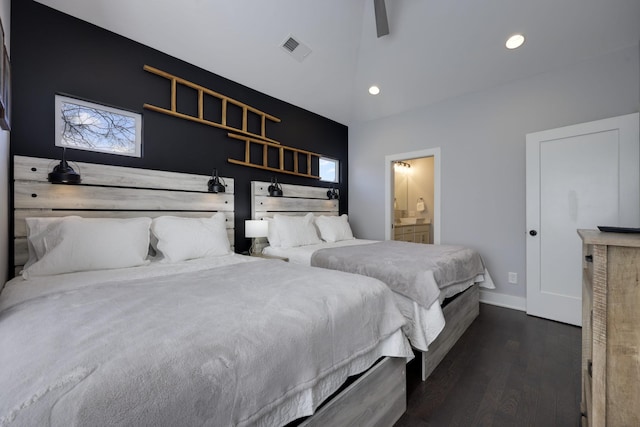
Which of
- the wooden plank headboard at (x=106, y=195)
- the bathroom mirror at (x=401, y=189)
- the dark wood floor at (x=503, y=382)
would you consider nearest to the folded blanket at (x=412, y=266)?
the dark wood floor at (x=503, y=382)

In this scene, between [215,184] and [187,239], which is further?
[215,184]

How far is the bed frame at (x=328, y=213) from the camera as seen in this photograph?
200 cm

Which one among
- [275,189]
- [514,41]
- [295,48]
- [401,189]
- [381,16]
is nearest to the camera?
[381,16]

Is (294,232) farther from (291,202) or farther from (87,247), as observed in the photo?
(87,247)

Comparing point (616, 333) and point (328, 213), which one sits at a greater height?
point (328, 213)

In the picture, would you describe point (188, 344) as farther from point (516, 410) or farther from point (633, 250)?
point (516, 410)

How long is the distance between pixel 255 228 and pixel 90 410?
2.55 m

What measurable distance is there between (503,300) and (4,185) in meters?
4.74

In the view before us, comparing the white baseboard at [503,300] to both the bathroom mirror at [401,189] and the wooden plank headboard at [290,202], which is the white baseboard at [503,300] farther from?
the bathroom mirror at [401,189]

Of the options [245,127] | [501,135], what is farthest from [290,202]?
[501,135]

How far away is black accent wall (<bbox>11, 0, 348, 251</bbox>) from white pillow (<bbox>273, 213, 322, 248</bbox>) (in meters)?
0.48

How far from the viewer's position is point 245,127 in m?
3.32

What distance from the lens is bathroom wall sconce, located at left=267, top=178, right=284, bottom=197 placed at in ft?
11.6

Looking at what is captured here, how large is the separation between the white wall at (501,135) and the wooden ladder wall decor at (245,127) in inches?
62.3
